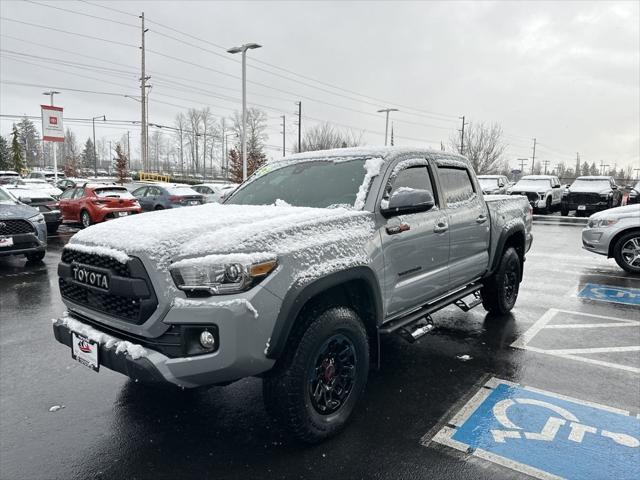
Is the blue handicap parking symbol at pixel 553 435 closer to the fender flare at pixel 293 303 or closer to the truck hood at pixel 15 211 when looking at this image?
the fender flare at pixel 293 303

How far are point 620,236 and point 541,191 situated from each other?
45.1 feet

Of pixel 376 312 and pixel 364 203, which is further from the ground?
pixel 364 203

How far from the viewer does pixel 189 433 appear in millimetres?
3115

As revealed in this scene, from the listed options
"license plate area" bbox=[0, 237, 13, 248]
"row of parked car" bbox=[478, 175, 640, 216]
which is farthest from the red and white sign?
"row of parked car" bbox=[478, 175, 640, 216]

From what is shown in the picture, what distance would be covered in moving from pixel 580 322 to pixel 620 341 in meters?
0.67

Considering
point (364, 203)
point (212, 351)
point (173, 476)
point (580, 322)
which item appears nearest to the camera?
point (212, 351)

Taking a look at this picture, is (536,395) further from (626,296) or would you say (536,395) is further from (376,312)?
(626,296)

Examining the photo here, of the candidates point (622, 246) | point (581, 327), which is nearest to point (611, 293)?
point (622, 246)

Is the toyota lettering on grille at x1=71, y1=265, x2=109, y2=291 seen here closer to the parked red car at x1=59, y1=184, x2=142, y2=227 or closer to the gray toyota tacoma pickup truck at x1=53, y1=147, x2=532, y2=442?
the gray toyota tacoma pickup truck at x1=53, y1=147, x2=532, y2=442

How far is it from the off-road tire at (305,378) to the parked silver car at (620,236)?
7.40 m

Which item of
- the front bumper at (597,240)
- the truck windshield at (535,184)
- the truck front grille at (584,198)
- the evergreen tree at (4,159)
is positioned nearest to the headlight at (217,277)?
the front bumper at (597,240)

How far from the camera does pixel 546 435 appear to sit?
3.04m

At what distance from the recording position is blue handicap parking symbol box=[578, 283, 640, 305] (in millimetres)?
6712

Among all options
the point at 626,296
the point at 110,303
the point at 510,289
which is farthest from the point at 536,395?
the point at 626,296
